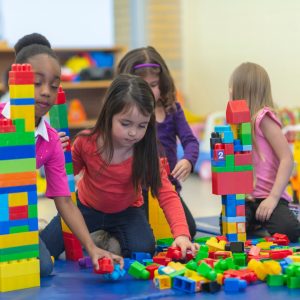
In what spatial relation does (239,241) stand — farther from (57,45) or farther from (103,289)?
(57,45)

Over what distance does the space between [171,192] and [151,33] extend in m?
3.87

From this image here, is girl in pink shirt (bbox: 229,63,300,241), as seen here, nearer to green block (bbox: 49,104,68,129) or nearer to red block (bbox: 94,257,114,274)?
green block (bbox: 49,104,68,129)

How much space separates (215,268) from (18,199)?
55 cm

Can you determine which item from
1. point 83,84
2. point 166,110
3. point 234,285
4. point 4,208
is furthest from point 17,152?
point 83,84

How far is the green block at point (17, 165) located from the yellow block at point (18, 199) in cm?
6

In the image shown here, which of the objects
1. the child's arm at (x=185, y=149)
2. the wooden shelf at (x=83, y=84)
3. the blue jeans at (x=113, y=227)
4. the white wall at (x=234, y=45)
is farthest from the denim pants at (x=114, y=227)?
the wooden shelf at (x=83, y=84)

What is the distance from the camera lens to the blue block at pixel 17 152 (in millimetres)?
1626

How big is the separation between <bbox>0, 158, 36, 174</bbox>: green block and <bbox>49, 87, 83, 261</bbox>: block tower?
1.14 feet

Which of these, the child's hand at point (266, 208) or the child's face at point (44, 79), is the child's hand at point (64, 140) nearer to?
the child's face at point (44, 79)

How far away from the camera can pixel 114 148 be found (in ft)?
6.50

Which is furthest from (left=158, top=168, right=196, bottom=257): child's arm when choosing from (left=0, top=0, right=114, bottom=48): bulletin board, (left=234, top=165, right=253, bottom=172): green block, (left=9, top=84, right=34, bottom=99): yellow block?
(left=0, top=0, right=114, bottom=48): bulletin board

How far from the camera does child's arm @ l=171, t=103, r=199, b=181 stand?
223 cm

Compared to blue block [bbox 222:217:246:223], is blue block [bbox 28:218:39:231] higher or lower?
higher

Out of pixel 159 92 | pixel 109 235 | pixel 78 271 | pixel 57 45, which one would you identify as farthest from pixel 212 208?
pixel 57 45
